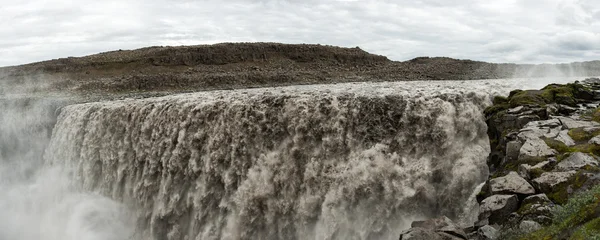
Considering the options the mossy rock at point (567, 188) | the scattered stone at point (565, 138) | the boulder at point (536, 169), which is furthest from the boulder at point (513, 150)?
the mossy rock at point (567, 188)

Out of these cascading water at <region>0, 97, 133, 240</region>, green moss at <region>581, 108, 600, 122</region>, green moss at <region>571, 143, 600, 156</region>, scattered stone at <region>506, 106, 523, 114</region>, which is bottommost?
cascading water at <region>0, 97, 133, 240</region>

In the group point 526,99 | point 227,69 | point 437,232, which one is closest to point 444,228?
point 437,232

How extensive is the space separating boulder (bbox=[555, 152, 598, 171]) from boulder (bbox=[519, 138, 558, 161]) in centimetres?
59

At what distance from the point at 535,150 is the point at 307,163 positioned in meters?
7.85

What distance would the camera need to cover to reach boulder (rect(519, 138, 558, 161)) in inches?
483

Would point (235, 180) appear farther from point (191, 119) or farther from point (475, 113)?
point (475, 113)

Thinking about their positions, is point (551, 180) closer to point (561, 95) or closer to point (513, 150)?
point (513, 150)

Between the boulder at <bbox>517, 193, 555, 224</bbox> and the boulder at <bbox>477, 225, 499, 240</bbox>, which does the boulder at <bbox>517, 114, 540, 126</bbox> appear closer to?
the boulder at <bbox>517, 193, 555, 224</bbox>

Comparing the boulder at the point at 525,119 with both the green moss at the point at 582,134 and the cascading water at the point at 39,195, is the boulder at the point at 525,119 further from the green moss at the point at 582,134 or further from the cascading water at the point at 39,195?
the cascading water at the point at 39,195

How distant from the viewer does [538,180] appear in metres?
11.3

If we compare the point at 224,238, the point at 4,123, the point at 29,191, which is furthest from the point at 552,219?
the point at 4,123

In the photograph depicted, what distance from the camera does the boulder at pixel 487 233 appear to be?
10539mm

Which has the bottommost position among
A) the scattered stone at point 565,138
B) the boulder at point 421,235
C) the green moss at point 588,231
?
the boulder at point 421,235

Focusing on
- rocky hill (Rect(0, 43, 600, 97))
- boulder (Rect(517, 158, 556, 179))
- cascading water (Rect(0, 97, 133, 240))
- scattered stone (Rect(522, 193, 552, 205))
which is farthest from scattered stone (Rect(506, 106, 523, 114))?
rocky hill (Rect(0, 43, 600, 97))
